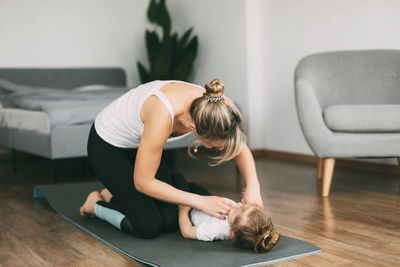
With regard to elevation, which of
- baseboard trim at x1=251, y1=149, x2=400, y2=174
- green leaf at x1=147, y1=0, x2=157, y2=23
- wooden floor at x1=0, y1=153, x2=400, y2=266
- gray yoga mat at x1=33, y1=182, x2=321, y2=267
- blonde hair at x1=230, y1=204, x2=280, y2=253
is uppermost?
green leaf at x1=147, y1=0, x2=157, y2=23

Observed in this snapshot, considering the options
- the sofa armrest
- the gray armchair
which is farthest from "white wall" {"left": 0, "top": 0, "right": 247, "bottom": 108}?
the sofa armrest

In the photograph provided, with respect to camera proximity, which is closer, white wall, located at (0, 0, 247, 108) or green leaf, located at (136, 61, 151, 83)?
white wall, located at (0, 0, 247, 108)

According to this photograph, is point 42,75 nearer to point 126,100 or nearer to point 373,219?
point 126,100

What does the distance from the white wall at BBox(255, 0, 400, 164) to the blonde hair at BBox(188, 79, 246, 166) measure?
2198mm

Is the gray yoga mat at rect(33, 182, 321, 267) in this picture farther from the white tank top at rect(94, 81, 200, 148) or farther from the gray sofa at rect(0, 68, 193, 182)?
the gray sofa at rect(0, 68, 193, 182)

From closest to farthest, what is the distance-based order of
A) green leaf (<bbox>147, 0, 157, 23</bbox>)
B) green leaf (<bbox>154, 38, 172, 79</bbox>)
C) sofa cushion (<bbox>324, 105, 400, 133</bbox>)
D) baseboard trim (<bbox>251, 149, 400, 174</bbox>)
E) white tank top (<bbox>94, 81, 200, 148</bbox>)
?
white tank top (<bbox>94, 81, 200, 148</bbox>) → sofa cushion (<bbox>324, 105, 400, 133</bbox>) → baseboard trim (<bbox>251, 149, 400, 174</bbox>) → green leaf (<bbox>154, 38, 172, 79</bbox>) → green leaf (<bbox>147, 0, 157, 23</bbox>)

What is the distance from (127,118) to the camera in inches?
73.3

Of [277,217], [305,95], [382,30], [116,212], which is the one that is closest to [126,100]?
[116,212]

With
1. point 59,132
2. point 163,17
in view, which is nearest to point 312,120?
point 59,132

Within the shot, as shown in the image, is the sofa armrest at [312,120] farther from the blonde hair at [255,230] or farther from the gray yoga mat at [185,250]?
the blonde hair at [255,230]

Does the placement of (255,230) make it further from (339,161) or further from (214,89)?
(339,161)

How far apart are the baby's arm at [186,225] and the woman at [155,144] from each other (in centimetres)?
7

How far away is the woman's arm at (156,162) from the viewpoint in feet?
5.38

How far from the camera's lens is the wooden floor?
1.77m
